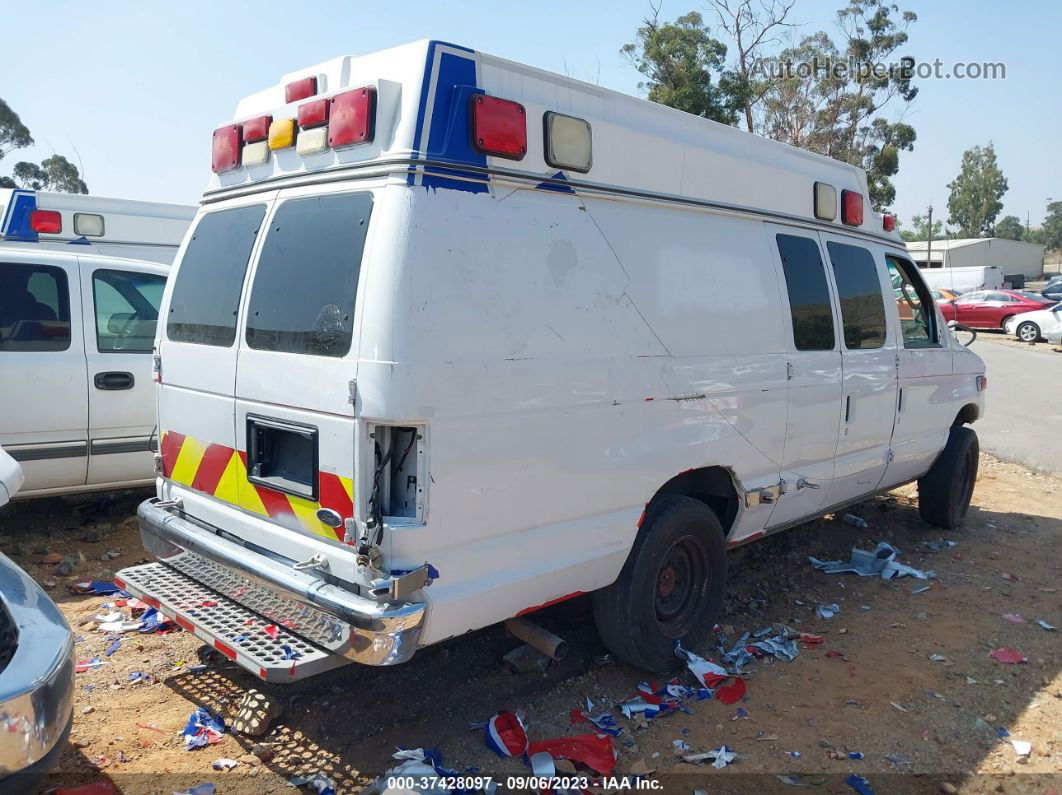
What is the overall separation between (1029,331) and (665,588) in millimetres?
26841

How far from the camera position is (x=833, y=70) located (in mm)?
29328

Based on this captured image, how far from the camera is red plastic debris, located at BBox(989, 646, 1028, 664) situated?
4445mm

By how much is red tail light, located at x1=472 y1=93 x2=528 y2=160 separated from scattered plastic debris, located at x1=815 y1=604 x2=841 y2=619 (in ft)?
11.4

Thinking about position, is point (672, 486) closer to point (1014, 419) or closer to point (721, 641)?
point (721, 641)

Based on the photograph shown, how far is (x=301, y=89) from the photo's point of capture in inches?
138

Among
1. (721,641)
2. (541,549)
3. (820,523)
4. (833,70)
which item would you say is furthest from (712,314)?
(833,70)

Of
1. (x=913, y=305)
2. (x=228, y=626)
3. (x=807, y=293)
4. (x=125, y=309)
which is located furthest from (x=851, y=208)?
(x=125, y=309)

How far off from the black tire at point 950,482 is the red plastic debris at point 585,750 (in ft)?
14.6

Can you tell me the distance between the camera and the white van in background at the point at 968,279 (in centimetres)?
3847

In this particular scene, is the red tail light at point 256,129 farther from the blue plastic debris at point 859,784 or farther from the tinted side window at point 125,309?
the blue plastic debris at point 859,784

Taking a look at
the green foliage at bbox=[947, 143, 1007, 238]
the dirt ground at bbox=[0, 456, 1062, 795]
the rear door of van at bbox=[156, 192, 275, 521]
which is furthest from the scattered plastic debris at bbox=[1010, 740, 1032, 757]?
the green foliage at bbox=[947, 143, 1007, 238]

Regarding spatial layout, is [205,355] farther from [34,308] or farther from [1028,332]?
[1028,332]

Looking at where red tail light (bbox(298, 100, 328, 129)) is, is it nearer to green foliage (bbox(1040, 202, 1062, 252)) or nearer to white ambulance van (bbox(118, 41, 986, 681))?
white ambulance van (bbox(118, 41, 986, 681))

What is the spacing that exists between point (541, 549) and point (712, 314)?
1.56 meters
